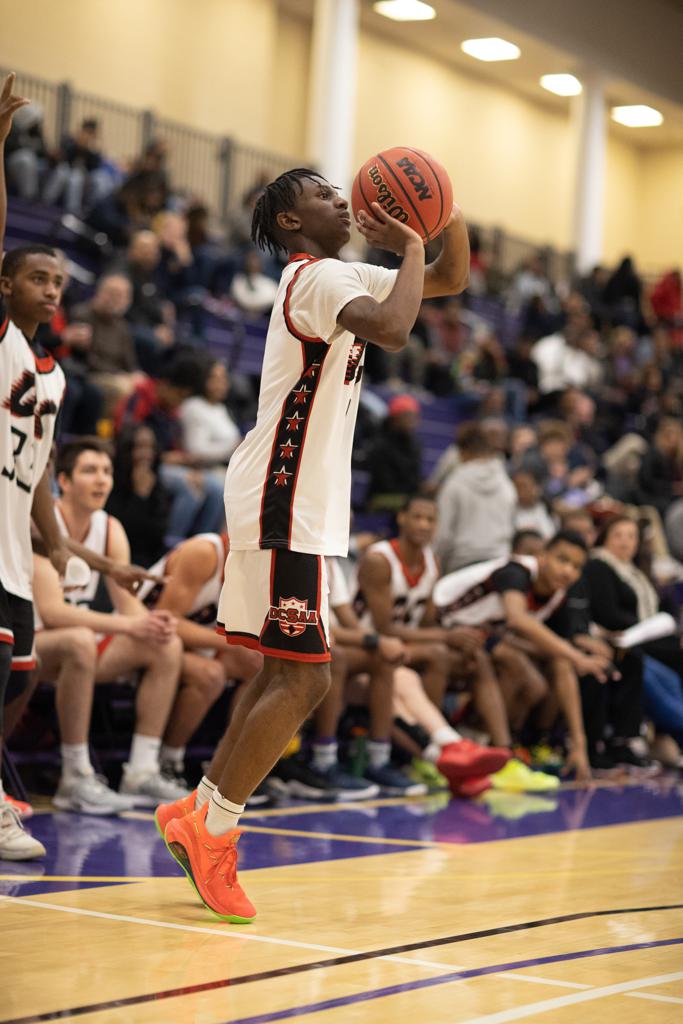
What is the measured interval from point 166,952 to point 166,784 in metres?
2.60

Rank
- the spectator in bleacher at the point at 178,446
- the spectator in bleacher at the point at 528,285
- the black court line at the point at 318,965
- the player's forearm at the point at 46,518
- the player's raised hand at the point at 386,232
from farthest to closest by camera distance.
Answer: the spectator in bleacher at the point at 528,285
the spectator in bleacher at the point at 178,446
the player's forearm at the point at 46,518
the player's raised hand at the point at 386,232
the black court line at the point at 318,965

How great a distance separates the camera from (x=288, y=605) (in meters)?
3.91

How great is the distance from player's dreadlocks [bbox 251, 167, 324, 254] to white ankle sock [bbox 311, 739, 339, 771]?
130 inches

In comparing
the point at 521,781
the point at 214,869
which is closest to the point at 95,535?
the point at 214,869

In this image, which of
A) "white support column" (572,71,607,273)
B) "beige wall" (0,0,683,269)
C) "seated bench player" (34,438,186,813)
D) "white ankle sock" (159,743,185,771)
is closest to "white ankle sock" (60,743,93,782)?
"seated bench player" (34,438,186,813)

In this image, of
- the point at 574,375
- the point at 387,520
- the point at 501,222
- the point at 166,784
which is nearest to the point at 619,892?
the point at 166,784

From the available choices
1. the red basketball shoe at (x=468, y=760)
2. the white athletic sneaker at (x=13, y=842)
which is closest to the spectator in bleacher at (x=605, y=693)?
the red basketball shoe at (x=468, y=760)

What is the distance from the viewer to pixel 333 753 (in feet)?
23.0

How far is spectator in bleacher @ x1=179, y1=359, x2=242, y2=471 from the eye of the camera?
1006 centimetres

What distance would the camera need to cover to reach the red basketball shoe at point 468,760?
274 inches

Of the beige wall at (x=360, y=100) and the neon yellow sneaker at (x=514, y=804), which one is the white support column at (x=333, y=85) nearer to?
the beige wall at (x=360, y=100)

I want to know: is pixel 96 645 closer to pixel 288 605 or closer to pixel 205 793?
pixel 205 793

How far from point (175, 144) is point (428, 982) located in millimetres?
17508

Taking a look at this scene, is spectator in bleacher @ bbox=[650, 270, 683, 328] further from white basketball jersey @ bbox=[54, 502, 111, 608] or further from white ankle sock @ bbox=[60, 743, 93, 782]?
white ankle sock @ bbox=[60, 743, 93, 782]
